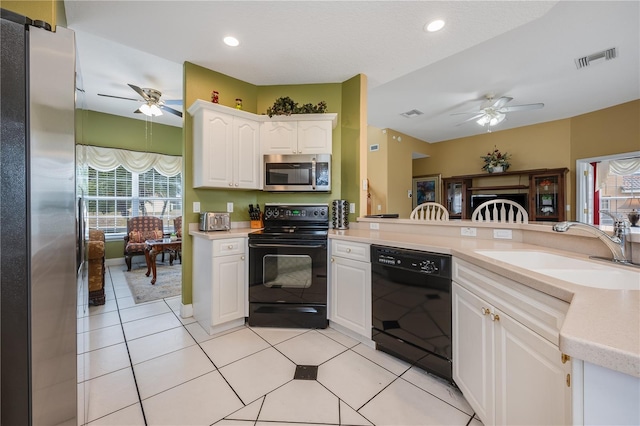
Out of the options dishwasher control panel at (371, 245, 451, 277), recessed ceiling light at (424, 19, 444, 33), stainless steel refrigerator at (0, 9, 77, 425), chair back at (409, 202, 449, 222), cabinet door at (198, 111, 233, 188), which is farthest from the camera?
chair back at (409, 202, 449, 222)

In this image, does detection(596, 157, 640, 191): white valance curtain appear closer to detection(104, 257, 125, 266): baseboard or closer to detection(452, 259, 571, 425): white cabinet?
detection(452, 259, 571, 425): white cabinet

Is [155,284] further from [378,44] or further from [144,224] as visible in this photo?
[378,44]

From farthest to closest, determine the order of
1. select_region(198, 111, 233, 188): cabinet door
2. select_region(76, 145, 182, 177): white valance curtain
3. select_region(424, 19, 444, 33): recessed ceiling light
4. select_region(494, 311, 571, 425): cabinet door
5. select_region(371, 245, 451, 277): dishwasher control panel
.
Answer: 1. select_region(76, 145, 182, 177): white valance curtain
2. select_region(198, 111, 233, 188): cabinet door
3. select_region(424, 19, 444, 33): recessed ceiling light
4. select_region(371, 245, 451, 277): dishwasher control panel
5. select_region(494, 311, 571, 425): cabinet door

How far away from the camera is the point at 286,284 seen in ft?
7.59

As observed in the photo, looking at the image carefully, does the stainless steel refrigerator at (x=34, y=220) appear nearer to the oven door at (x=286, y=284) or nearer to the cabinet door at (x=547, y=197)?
the oven door at (x=286, y=284)

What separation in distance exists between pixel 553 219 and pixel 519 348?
5471 millimetres

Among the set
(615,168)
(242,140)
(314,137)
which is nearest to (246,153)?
(242,140)

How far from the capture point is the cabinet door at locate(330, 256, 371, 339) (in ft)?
6.68

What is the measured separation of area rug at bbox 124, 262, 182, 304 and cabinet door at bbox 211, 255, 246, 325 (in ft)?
4.70

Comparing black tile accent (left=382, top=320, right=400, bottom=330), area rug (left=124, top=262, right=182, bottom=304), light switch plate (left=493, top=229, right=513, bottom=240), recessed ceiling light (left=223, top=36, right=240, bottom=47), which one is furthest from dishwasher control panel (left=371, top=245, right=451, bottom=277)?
area rug (left=124, top=262, right=182, bottom=304)

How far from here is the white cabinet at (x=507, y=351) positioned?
0.83 m

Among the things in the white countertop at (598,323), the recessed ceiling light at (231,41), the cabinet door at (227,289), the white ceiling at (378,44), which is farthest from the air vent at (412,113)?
the white countertop at (598,323)

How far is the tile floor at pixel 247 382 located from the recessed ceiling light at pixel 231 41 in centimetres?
242

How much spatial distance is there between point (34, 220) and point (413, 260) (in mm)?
1773
